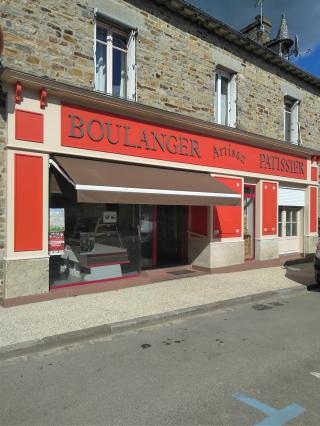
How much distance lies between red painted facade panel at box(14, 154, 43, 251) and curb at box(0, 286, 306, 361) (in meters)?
2.36

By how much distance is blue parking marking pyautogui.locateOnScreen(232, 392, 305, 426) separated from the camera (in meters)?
3.17

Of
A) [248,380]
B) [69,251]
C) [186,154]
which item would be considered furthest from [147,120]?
[248,380]

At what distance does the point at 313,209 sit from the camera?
1434 centimetres

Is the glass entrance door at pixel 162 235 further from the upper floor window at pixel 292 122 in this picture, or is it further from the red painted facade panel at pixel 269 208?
the upper floor window at pixel 292 122

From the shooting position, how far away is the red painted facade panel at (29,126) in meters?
6.91

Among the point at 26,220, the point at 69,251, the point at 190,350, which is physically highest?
the point at 26,220

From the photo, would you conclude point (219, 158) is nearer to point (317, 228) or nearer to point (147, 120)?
point (147, 120)

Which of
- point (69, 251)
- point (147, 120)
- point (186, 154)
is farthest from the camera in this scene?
point (186, 154)

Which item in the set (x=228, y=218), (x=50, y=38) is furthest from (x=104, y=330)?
(x=228, y=218)

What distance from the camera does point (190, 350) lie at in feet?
16.1

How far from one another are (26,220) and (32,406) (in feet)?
13.5

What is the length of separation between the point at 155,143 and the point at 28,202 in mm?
3441

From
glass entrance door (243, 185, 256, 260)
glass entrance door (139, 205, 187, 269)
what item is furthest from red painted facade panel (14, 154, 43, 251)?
glass entrance door (243, 185, 256, 260)

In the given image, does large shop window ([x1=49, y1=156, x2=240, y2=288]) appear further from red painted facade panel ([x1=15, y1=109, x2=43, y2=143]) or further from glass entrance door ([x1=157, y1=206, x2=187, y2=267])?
red painted facade panel ([x1=15, y1=109, x2=43, y2=143])
